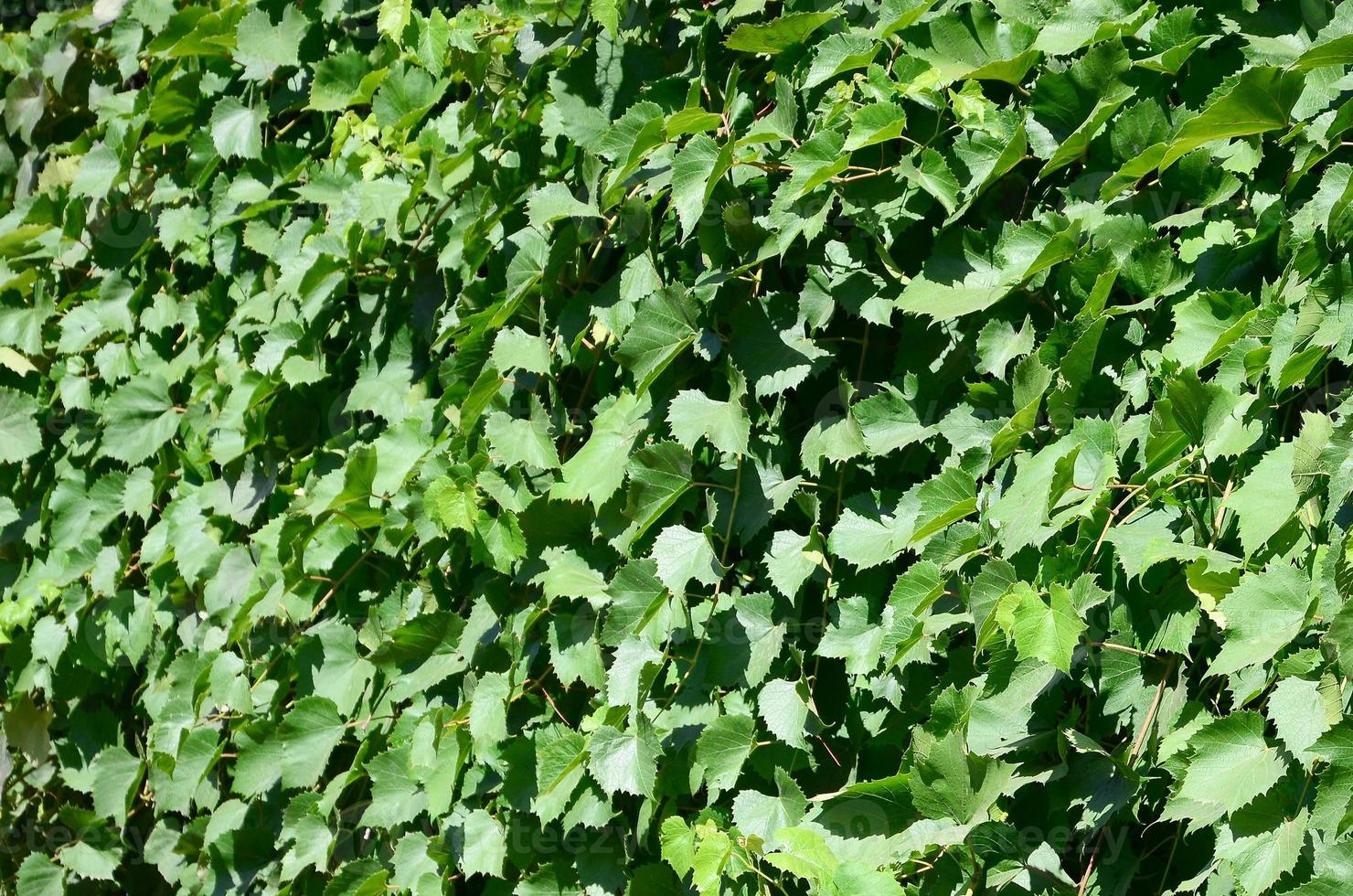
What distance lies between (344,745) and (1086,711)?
158 centimetres

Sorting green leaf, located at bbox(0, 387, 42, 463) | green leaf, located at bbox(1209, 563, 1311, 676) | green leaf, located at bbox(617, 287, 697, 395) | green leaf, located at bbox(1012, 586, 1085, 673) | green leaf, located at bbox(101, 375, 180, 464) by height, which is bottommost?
green leaf, located at bbox(0, 387, 42, 463)

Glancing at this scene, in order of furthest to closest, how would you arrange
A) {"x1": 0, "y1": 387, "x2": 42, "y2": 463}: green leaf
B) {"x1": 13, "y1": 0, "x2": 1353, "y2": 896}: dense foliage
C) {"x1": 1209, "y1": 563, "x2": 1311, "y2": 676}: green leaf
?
1. {"x1": 0, "y1": 387, "x2": 42, "y2": 463}: green leaf
2. {"x1": 13, "y1": 0, "x2": 1353, "y2": 896}: dense foliage
3. {"x1": 1209, "y1": 563, "x2": 1311, "y2": 676}: green leaf

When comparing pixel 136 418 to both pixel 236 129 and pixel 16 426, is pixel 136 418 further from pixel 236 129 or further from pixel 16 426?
pixel 236 129

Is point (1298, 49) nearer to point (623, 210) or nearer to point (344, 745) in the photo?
point (623, 210)

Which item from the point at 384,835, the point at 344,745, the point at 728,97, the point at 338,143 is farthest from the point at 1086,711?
the point at 338,143

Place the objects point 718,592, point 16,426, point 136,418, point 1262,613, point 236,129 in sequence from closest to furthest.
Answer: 1. point 1262,613
2. point 718,592
3. point 236,129
4. point 136,418
5. point 16,426

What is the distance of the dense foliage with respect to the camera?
4.35 feet

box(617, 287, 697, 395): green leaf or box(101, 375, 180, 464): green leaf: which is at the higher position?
box(617, 287, 697, 395): green leaf

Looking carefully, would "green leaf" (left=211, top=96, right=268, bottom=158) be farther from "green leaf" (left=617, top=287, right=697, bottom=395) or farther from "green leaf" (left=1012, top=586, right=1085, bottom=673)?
"green leaf" (left=1012, top=586, right=1085, bottom=673)

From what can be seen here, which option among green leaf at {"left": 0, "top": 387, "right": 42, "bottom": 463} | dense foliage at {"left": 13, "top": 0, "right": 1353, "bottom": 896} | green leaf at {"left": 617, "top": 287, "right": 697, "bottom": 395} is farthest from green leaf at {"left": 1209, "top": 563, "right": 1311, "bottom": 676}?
green leaf at {"left": 0, "top": 387, "right": 42, "bottom": 463}

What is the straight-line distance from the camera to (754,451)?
5.88 feet

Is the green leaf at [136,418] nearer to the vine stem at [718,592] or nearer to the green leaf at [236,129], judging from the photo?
the green leaf at [236,129]

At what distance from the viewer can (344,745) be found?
2.50 meters

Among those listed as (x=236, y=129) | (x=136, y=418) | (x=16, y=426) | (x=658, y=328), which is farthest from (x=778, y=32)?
(x=16, y=426)
